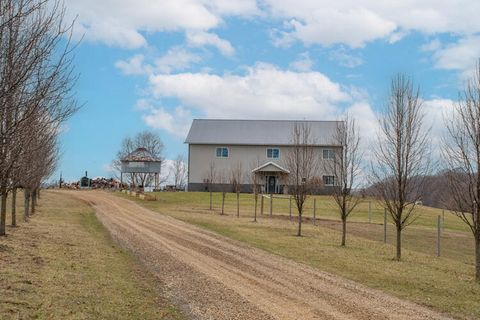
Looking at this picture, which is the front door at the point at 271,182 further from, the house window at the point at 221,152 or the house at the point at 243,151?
the house window at the point at 221,152

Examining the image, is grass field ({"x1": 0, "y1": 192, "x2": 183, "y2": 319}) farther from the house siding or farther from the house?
the house siding

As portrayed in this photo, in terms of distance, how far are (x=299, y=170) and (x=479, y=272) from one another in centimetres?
1268

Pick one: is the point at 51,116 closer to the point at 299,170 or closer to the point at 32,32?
the point at 32,32

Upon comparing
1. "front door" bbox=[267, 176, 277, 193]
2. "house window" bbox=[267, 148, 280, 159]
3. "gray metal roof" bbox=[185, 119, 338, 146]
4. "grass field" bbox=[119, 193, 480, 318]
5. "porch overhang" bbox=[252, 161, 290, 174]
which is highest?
"gray metal roof" bbox=[185, 119, 338, 146]

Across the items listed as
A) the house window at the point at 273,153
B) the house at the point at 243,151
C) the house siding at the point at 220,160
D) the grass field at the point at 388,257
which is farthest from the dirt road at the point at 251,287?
the house window at the point at 273,153

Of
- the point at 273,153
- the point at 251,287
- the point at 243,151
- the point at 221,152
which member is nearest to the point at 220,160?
the point at 221,152

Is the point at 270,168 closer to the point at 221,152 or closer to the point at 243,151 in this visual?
the point at 243,151

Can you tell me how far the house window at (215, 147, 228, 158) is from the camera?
6700 centimetres

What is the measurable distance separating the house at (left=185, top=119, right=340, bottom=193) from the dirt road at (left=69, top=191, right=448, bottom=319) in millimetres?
44217

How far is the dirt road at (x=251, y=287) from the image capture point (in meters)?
9.80

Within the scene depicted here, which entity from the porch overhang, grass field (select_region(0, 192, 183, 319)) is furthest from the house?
grass field (select_region(0, 192, 183, 319))

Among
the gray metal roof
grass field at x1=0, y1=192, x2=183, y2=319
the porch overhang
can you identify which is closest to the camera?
grass field at x1=0, y1=192, x2=183, y2=319

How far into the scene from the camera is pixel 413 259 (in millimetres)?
19328

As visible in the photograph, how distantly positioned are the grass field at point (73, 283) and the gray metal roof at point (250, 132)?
48902 millimetres
